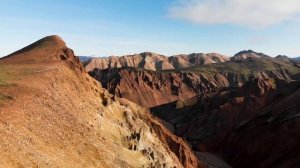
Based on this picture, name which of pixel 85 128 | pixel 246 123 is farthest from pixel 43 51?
pixel 246 123

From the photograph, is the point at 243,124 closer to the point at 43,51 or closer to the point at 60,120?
the point at 43,51

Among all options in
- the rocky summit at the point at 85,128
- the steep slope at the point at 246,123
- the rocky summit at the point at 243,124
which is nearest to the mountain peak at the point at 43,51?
the rocky summit at the point at 85,128

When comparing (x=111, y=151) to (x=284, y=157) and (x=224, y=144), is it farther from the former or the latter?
(x=224, y=144)

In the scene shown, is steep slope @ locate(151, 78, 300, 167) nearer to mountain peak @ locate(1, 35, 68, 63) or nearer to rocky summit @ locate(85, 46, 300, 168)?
rocky summit @ locate(85, 46, 300, 168)

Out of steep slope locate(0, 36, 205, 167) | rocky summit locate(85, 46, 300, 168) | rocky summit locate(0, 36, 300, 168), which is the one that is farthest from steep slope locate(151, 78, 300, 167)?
steep slope locate(0, 36, 205, 167)

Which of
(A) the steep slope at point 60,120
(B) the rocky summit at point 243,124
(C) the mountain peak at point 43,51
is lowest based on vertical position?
(B) the rocky summit at point 243,124

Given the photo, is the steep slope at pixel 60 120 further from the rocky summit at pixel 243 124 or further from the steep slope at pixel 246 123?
the steep slope at pixel 246 123
